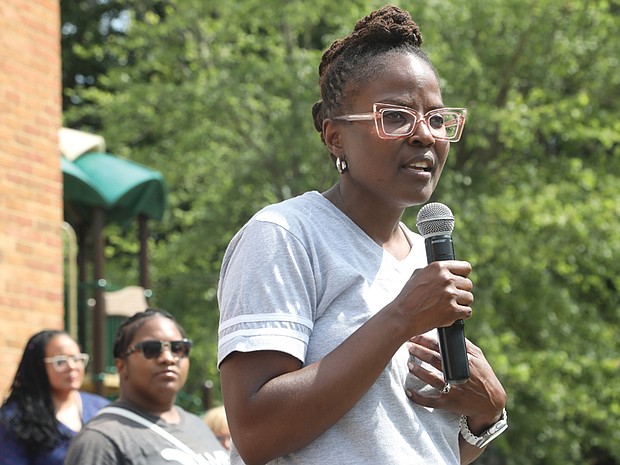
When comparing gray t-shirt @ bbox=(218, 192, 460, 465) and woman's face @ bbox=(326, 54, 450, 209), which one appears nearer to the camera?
gray t-shirt @ bbox=(218, 192, 460, 465)

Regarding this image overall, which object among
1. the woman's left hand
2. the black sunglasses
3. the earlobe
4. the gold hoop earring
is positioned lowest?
the black sunglasses

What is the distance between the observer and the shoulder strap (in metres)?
4.52

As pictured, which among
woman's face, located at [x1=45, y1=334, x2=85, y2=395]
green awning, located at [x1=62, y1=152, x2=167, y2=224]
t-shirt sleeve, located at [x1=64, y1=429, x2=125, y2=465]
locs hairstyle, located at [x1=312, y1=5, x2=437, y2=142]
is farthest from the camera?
green awning, located at [x1=62, y1=152, x2=167, y2=224]

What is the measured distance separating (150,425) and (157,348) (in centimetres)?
43

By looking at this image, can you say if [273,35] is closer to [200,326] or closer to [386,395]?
[200,326]

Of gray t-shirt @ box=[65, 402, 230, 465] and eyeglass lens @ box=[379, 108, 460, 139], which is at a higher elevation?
eyeglass lens @ box=[379, 108, 460, 139]

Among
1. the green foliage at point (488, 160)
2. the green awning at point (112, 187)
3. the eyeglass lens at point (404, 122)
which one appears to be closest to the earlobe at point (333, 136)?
the eyeglass lens at point (404, 122)

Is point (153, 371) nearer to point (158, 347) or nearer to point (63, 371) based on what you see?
point (158, 347)

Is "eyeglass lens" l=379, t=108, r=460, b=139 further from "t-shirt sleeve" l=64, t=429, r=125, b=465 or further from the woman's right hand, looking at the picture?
"t-shirt sleeve" l=64, t=429, r=125, b=465

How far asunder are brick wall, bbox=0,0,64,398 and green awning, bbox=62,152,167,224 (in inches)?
57.9

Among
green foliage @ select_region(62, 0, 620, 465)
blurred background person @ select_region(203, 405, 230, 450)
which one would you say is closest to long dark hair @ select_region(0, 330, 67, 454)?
blurred background person @ select_region(203, 405, 230, 450)

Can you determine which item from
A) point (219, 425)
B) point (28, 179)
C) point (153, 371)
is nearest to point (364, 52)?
point (153, 371)

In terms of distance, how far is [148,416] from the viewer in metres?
4.64

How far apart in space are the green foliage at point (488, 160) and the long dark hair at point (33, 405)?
6.81m
